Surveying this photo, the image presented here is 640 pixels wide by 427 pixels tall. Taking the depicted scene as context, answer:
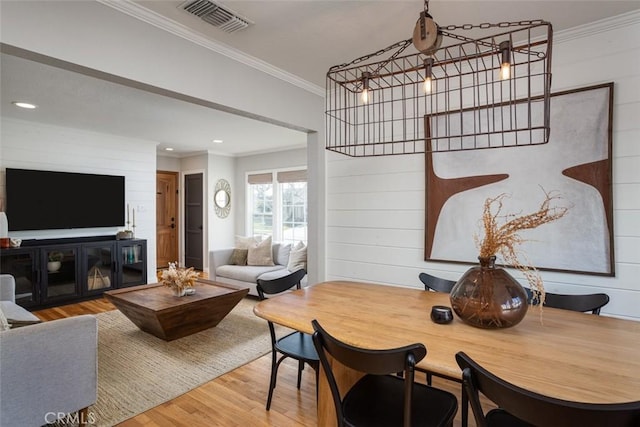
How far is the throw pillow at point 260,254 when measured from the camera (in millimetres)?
5215

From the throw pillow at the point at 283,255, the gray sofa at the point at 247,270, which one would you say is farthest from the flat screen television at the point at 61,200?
the throw pillow at the point at 283,255

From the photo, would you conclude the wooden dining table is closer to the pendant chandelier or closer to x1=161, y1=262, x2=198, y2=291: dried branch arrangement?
the pendant chandelier

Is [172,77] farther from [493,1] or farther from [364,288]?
[493,1]

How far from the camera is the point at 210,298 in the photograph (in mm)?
3426

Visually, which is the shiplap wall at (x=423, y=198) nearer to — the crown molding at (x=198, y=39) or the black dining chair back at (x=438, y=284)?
the black dining chair back at (x=438, y=284)

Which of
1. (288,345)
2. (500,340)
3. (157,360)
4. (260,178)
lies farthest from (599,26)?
(260,178)

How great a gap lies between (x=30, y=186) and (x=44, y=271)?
3.79 ft

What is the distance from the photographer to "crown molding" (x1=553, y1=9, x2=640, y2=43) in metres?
2.08

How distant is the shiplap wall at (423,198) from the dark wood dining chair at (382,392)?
4.66 ft

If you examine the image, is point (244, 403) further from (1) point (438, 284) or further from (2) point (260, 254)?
(2) point (260, 254)

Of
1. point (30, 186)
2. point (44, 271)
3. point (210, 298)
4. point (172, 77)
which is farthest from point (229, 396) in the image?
point (30, 186)

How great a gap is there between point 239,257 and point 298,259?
1110 millimetres

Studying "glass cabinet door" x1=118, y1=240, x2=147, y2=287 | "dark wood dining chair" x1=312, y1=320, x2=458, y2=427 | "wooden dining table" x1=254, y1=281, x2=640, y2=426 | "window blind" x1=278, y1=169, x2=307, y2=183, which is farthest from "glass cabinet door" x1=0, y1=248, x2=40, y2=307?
"dark wood dining chair" x1=312, y1=320, x2=458, y2=427

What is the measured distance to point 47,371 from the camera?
1832 mm
